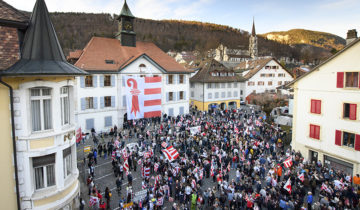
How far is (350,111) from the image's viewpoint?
749 inches

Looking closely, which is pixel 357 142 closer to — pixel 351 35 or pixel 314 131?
pixel 314 131

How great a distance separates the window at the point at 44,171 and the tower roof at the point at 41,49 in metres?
4.09

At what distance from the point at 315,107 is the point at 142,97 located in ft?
61.8

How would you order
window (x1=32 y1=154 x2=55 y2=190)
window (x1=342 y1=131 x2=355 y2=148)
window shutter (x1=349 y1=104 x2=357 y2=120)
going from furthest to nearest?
window (x1=342 y1=131 x2=355 y2=148), window shutter (x1=349 y1=104 x2=357 y2=120), window (x1=32 y1=154 x2=55 y2=190)

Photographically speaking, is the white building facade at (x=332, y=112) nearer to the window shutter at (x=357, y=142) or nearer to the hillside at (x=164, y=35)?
the window shutter at (x=357, y=142)

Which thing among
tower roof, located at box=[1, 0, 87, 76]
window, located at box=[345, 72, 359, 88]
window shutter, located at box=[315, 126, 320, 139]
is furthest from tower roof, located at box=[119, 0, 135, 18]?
window shutter, located at box=[315, 126, 320, 139]

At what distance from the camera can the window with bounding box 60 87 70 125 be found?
11079 millimetres

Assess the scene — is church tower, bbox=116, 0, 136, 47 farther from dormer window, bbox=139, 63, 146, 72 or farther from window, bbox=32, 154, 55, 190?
window, bbox=32, 154, 55, 190

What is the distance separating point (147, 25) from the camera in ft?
488

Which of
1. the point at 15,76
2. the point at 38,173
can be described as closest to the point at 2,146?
the point at 38,173

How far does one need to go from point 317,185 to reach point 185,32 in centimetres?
14838

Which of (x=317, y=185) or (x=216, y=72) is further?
(x=216, y=72)

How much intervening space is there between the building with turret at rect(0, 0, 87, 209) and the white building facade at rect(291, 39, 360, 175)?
2134 centimetres

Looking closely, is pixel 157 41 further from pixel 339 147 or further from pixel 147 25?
pixel 339 147
